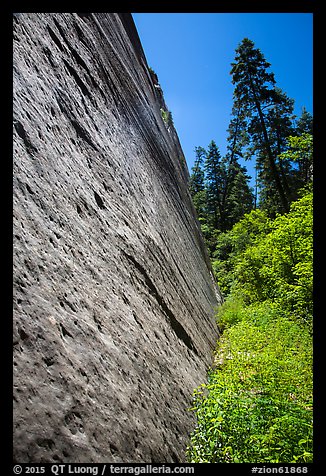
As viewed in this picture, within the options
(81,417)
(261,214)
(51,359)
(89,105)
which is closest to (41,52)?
(89,105)

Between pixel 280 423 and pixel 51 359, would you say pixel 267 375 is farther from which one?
pixel 51 359

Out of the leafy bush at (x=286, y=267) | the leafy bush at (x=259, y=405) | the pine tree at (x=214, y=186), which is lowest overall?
the leafy bush at (x=259, y=405)

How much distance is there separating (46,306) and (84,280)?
21.1 inches

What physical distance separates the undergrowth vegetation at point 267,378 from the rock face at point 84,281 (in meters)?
0.42

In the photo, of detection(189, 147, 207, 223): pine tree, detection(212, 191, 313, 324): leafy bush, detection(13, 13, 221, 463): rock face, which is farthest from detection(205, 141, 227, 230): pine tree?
detection(13, 13, 221, 463): rock face

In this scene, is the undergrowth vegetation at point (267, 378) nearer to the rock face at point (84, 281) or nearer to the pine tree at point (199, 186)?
the rock face at point (84, 281)

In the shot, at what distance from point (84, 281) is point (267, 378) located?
331cm

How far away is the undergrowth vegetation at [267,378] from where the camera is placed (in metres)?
2.85

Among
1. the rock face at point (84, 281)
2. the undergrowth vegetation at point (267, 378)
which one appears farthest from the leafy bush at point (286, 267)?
the rock face at point (84, 281)

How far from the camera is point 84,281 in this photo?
2.50 m

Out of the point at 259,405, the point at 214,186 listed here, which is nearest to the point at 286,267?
the point at 259,405

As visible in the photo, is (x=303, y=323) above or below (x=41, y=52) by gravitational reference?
below

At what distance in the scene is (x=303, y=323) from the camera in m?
7.00

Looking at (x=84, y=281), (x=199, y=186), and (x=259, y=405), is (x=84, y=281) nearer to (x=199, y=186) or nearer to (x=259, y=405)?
(x=259, y=405)
